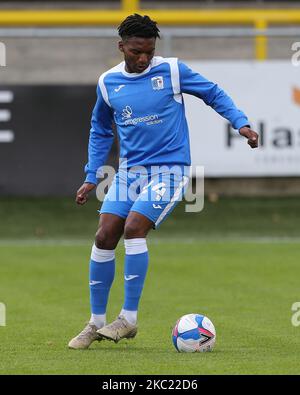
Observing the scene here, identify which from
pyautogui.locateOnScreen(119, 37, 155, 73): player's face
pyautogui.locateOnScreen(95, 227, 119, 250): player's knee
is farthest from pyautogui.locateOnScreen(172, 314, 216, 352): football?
pyautogui.locateOnScreen(119, 37, 155, 73): player's face

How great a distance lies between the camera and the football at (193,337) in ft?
27.3

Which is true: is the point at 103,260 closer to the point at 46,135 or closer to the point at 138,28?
the point at 138,28

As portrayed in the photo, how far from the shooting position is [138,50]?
8586 mm

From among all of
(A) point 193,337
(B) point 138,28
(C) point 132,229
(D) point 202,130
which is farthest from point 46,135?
(A) point 193,337

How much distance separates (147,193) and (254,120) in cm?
975

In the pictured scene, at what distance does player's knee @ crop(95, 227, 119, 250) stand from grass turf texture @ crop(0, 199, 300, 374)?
707mm

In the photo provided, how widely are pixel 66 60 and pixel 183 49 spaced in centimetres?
233

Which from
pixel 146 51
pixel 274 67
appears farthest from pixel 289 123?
pixel 146 51

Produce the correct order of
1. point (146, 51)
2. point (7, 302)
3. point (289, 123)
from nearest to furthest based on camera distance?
point (146, 51) → point (7, 302) → point (289, 123)

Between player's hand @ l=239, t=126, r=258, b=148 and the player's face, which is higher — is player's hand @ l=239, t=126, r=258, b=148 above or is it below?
below

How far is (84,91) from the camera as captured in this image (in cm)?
1845

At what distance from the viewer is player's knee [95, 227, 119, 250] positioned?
8672mm

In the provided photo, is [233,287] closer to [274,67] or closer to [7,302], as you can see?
[7,302]

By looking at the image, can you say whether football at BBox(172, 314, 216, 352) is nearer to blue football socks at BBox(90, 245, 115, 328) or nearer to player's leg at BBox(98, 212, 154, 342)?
player's leg at BBox(98, 212, 154, 342)
